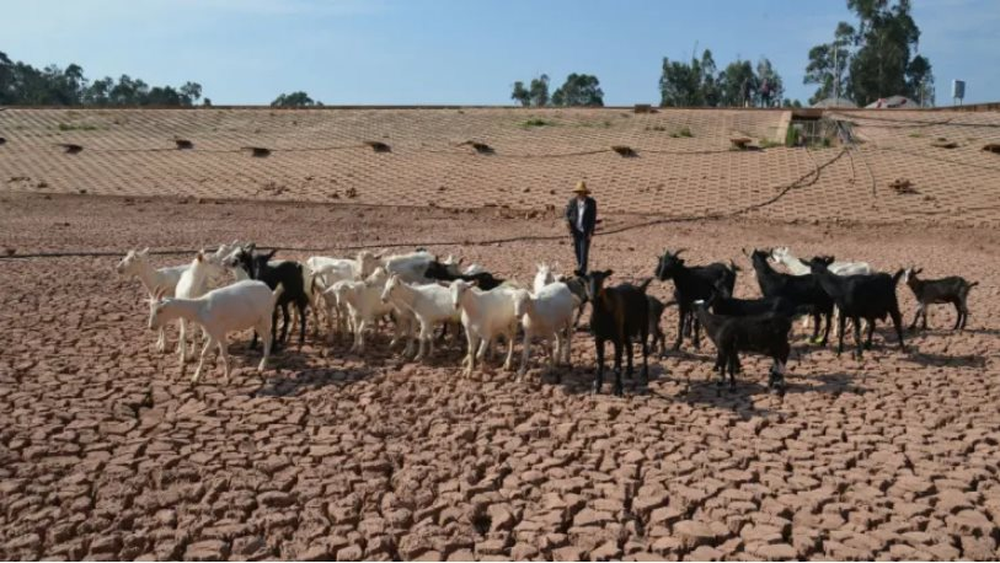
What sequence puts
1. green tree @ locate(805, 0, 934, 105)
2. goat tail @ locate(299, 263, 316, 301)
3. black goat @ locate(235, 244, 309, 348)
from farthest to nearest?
green tree @ locate(805, 0, 934, 105), goat tail @ locate(299, 263, 316, 301), black goat @ locate(235, 244, 309, 348)

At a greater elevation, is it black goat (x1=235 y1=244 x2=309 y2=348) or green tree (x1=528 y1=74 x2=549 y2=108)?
green tree (x1=528 y1=74 x2=549 y2=108)

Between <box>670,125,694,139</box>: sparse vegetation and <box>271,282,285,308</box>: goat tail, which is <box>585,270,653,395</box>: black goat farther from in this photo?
<box>670,125,694,139</box>: sparse vegetation

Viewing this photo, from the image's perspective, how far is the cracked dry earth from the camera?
16.8 feet

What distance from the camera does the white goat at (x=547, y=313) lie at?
27.2ft

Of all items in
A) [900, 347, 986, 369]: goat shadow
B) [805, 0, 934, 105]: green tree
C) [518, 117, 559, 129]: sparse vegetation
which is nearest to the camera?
[900, 347, 986, 369]: goat shadow

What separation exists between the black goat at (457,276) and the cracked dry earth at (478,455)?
1.33 m

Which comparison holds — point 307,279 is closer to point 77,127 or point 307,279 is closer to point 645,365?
point 645,365

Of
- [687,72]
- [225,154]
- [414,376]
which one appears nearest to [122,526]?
[414,376]

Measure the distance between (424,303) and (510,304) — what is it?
102cm

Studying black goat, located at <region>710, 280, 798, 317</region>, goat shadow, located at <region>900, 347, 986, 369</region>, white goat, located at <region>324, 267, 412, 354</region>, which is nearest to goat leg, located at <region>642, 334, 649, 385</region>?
black goat, located at <region>710, 280, 798, 317</region>

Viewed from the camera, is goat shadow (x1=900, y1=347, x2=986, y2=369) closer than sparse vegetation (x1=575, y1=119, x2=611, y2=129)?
Yes

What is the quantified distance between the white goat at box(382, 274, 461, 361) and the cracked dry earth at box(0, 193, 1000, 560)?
39 centimetres

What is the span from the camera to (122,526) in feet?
17.0

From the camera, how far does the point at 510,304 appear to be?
865 centimetres
